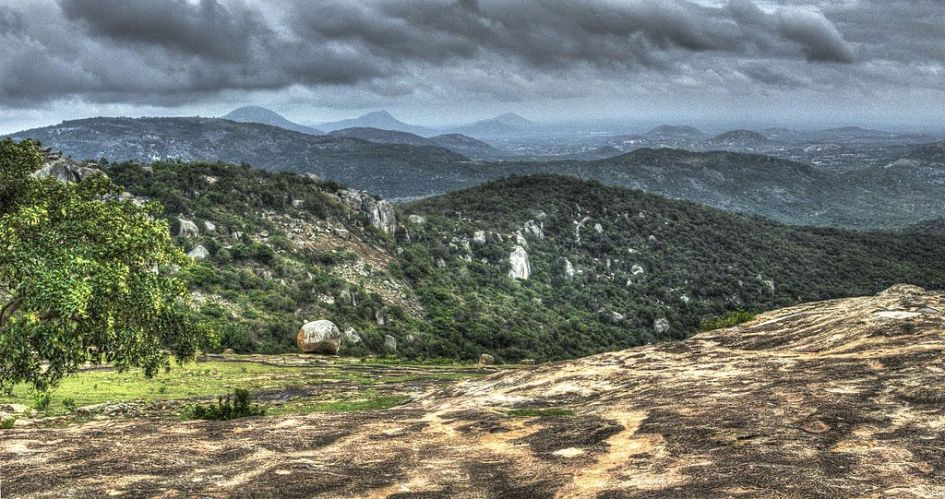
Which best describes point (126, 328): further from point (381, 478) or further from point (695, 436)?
point (695, 436)

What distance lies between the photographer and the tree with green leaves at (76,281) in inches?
750

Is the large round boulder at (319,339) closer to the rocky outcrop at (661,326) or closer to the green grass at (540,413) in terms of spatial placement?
the green grass at (540,413)

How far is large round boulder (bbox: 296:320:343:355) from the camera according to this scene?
64.9m

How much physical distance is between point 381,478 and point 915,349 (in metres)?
21.6

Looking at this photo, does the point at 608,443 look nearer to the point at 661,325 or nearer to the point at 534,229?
the point at 661,325

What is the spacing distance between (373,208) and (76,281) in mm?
116831

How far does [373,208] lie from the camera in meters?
134

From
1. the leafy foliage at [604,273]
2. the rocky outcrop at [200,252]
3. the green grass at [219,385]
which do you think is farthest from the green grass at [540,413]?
the rocky outcrop at [200,252]

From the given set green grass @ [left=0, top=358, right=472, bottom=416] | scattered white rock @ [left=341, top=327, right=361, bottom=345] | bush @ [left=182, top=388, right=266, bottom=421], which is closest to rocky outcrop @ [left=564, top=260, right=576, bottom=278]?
scattered white rock @ [left=341, top=327, right=361, bottom=345]

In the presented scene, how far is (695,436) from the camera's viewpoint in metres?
16.3

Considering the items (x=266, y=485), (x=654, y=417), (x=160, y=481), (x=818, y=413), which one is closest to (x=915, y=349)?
(x=818, y=413)

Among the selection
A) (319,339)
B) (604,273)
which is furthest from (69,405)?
(604,273)

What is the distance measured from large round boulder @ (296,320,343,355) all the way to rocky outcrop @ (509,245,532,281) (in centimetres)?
8377

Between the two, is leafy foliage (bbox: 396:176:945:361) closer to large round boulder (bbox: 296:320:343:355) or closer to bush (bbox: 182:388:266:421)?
large round boulder (bbox: 296:320:343:355)
